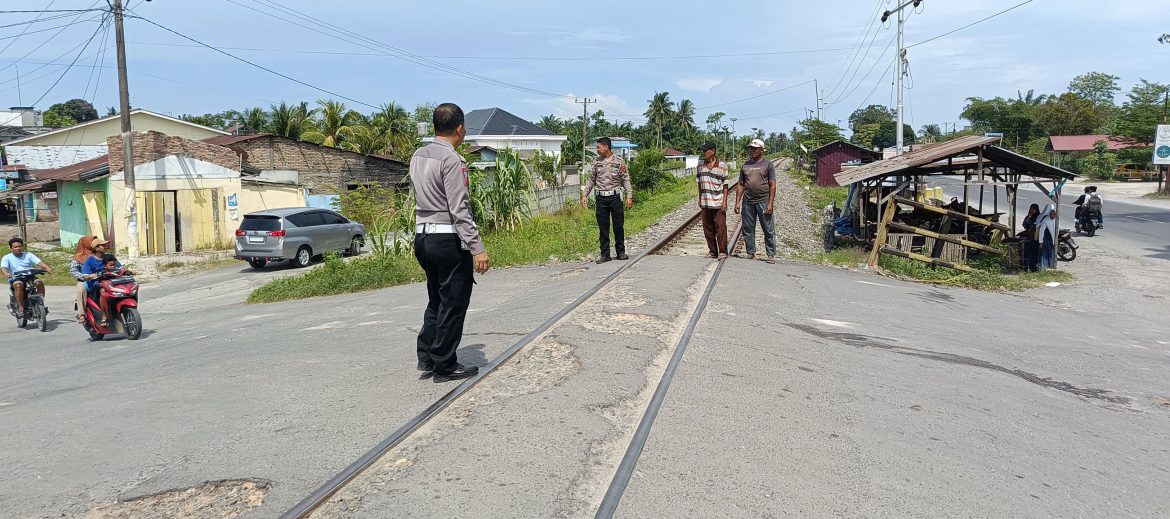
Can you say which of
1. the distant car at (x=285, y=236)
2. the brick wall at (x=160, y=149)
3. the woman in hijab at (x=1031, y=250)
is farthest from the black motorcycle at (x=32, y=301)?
the woman in hijab at (x=1031, y=250)

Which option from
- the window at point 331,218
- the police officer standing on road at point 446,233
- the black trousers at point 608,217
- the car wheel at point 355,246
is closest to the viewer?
the police officer standing on road at point 446,233

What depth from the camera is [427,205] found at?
4.93 metres

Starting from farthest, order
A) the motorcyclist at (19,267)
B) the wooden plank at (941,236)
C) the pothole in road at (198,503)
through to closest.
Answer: the wooden plank at (941,236) → the motorcyclist at (19,267) → the pothole in road at (198,503)

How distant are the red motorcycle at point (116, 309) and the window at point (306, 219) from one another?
10210 millimetres

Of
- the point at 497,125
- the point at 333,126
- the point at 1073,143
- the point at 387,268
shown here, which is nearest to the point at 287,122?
the point at 333,126

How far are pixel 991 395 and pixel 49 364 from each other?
10.1 metres

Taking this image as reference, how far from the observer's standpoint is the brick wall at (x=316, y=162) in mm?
30750

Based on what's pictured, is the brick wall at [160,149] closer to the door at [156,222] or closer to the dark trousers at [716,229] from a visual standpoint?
the door at [156,222]

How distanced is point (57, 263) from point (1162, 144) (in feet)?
139

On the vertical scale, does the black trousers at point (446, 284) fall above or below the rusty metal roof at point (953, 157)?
below

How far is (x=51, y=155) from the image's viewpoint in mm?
37844

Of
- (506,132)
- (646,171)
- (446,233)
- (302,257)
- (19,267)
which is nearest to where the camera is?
(446,233)

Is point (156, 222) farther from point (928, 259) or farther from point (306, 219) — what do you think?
point (928, 259)

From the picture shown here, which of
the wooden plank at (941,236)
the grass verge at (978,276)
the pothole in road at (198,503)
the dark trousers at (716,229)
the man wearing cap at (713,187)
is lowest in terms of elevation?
the grass verge at (978,276)
